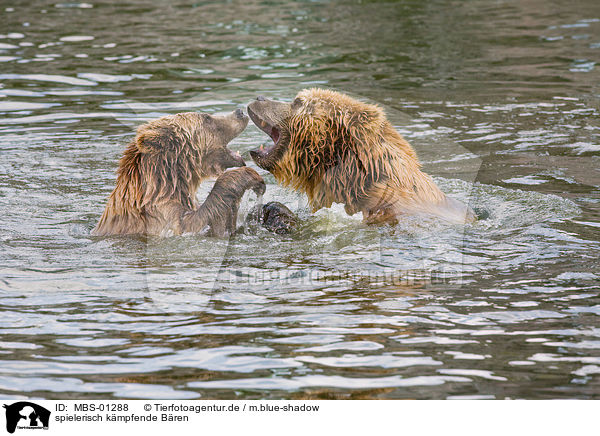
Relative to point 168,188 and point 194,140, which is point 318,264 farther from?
point 194,140

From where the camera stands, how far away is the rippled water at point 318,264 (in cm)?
446

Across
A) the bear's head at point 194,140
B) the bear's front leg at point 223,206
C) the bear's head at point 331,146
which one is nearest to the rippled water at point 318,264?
the bear's front leg at point 223,206

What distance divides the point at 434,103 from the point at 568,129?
2204 mm

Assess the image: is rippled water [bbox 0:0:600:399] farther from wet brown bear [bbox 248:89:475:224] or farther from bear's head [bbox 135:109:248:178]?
bear's head [bbox 135:109:248:178]

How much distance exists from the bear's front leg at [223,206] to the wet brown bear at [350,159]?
0.36 m

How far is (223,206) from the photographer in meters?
7.04

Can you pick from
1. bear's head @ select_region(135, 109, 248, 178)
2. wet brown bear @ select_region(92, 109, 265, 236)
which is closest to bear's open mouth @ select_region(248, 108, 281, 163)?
wet brown bear @ select_region(92, 109, 265, 236)

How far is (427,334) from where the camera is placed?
4867 mm

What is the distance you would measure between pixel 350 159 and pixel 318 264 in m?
1.07

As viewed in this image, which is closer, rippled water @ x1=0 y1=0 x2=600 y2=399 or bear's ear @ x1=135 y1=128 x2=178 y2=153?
rippled water @ x1=0 y1=0 x2=600 y2=399

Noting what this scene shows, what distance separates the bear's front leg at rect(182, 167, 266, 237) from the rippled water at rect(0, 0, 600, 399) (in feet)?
0.52

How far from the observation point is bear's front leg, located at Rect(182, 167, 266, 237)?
6.99m

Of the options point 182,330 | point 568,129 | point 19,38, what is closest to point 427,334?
point 182,330

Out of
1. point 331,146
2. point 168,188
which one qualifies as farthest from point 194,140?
point 331,146
